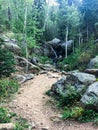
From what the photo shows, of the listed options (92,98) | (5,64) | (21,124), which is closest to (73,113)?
(92,98)

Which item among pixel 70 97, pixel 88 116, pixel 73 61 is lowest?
pixel 73 61

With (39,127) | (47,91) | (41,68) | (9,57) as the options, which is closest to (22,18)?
(41,68)

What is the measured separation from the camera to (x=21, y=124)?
10023 mm

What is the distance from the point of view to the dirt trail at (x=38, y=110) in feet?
32.9

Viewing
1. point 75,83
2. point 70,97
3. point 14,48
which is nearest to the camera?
point 70,97

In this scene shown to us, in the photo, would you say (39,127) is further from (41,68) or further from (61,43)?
(61,43)

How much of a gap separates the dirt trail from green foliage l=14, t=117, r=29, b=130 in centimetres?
29

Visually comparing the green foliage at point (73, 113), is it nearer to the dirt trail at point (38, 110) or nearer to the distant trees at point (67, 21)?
the dirt trail at point (38, 110)

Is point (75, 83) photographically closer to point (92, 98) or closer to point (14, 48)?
point (92, 98)

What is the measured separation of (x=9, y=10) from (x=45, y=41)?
7.37 meters

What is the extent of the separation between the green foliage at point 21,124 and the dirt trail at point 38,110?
29 cm

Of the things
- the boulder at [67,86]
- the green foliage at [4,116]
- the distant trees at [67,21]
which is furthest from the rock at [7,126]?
the distant trees at [67,21]

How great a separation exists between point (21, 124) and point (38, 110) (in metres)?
1.90

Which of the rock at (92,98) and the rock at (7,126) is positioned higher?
the rock at (92,98)
